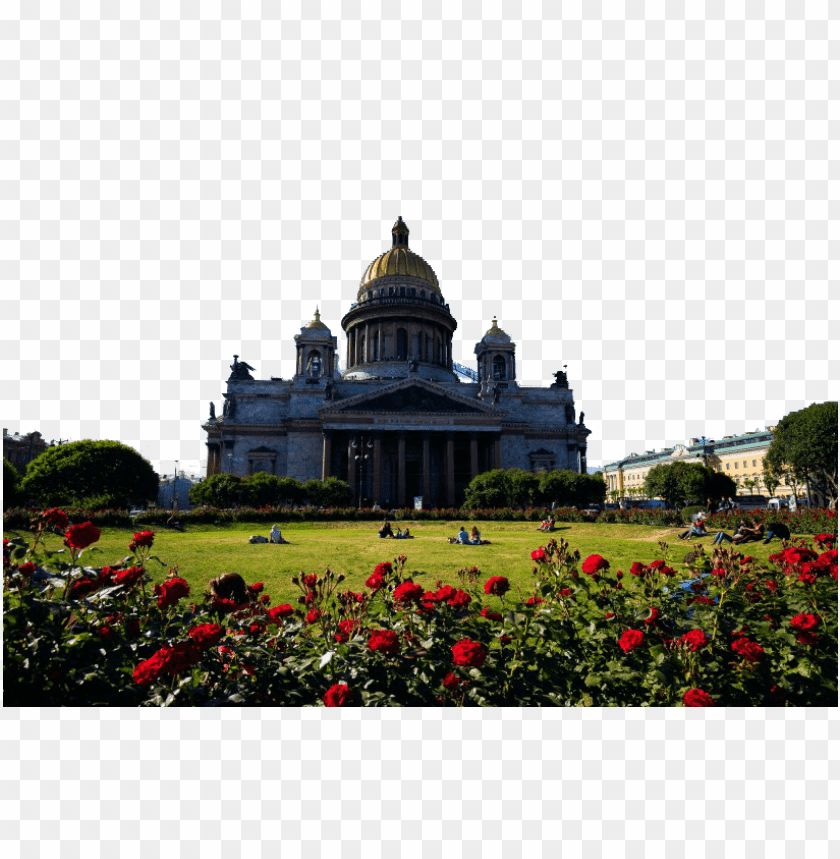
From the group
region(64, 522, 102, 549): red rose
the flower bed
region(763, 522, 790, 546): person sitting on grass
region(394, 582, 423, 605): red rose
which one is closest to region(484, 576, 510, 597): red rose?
the flower bed

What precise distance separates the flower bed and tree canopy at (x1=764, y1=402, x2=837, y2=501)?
278cm

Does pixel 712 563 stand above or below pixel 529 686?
above

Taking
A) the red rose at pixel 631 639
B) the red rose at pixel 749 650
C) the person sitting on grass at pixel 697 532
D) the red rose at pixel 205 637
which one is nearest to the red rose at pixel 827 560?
the red rose at pixel 749 650

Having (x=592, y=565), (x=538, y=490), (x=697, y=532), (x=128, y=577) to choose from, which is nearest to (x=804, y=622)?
(x=592, y=565)

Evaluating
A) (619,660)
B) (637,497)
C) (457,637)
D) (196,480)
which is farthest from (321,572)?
(637,497)

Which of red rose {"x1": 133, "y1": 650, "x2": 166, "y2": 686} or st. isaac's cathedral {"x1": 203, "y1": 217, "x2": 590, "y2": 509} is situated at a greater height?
st. isaac's cathedral {"x1": 203, "y1": 217, "x2": 590, "y2": 509}

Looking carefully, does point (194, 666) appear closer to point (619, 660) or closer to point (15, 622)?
point (15, 622)

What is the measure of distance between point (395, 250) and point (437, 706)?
63884 mm

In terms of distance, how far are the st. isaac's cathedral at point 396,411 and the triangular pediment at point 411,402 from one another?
0.09 metres

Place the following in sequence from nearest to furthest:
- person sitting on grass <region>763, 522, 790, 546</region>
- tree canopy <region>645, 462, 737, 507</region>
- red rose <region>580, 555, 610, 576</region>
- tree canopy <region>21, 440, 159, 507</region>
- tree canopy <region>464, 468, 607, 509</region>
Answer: red rose <region>580, 555, 610, 576</region>, person sitting on grass <region>763, 522, 790, 546</region>, tree canopy <region>21, 440, 159, 507</region>, tree canopy <region>645, 462, 737, 507</region>, tree canopy <region>464, 468, 607, 509</region>

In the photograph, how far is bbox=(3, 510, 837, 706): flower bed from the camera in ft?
14.4

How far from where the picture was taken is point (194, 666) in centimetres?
464

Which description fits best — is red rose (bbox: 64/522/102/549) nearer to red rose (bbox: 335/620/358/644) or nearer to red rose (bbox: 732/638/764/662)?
red rose (bbox: 335/620/358/644)

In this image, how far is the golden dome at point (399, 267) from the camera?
6234cm
